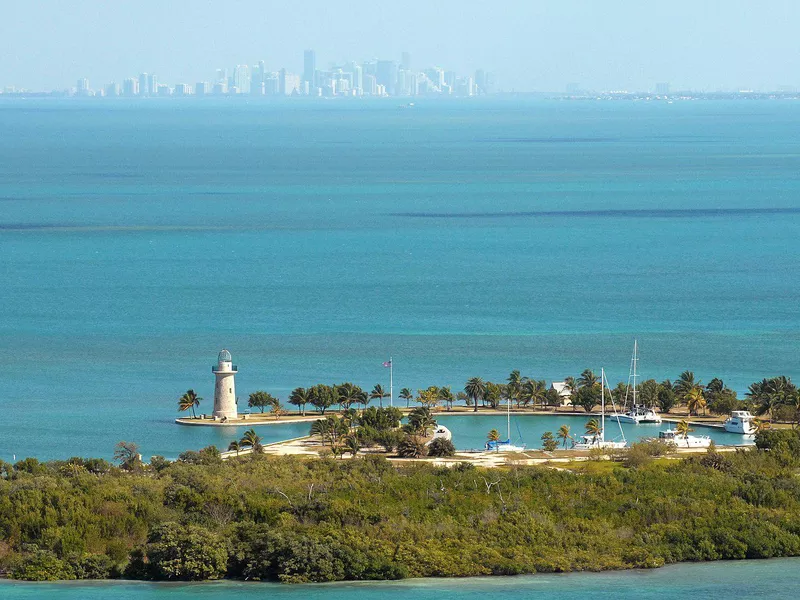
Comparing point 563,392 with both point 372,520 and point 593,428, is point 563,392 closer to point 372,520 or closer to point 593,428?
point 593,428

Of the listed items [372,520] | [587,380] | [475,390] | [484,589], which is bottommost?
[484,589]

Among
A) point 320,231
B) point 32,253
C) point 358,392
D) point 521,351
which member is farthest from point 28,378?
point 320,231

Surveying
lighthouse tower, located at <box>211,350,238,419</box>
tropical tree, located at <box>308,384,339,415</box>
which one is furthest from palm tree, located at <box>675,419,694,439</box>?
lighthouse tower, located at <box>211,350,238,419</box>

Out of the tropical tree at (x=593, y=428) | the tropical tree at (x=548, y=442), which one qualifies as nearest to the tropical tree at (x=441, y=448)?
the tropical tree at (x=548, y=442)

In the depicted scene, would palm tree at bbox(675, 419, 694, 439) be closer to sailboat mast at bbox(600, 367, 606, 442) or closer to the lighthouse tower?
sailboat mast at bbox(600, 367, 606, 442)

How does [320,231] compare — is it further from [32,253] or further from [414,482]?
[414,482]

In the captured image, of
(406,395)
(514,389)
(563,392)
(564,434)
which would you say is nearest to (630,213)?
(563,392)
